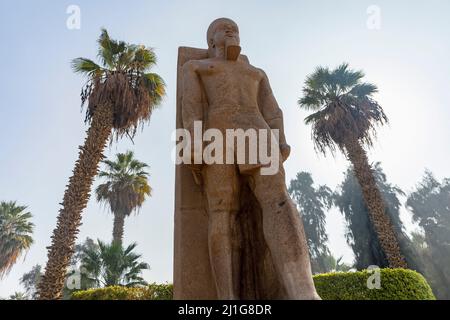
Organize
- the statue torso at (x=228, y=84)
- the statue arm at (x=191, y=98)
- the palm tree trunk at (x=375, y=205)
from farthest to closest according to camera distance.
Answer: the palm tree trunk at (x=375, y=205)
the statue torso at (x=228, y=84)
the statue arm at (x=191, y=98)

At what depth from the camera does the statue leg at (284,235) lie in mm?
2121

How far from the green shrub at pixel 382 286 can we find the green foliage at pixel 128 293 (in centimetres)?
492

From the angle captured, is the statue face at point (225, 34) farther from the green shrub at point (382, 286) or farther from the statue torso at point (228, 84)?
the green shrub at point (382, 286)

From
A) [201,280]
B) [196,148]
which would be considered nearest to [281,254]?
[201,280]

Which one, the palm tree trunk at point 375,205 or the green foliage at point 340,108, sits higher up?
the green foliage at point 340,108

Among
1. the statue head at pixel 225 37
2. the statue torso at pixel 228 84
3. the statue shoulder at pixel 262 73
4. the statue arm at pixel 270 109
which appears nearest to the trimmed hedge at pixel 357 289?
the statue arm at pixel 270 109

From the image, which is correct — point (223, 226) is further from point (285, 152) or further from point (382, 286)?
point (382, 286)

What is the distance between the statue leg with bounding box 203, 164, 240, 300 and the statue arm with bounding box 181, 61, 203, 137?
0.42 meters

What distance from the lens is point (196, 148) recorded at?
101 inches

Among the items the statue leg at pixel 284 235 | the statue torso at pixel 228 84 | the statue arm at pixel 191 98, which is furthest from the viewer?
the statue torso at pixel 228 84

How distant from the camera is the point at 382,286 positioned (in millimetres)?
8508

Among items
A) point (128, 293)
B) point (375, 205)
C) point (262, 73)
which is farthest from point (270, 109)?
point (375, 205)

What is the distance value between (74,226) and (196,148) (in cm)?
876

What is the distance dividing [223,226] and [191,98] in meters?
1.11
